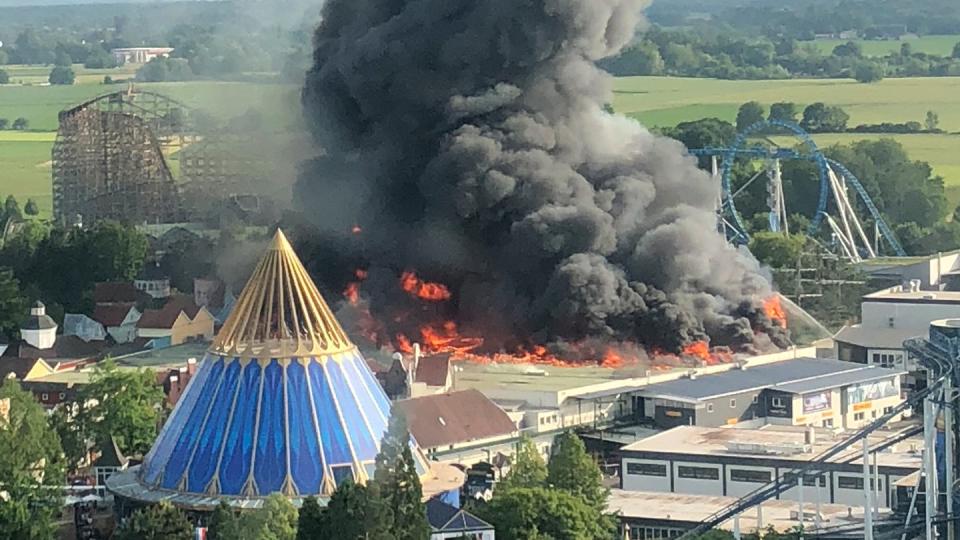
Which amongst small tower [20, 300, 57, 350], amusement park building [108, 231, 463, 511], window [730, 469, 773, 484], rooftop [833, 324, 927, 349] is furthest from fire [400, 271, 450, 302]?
window [730, 469, 773, 484]

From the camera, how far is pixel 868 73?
123250 millimetres

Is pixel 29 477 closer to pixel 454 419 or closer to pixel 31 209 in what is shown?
pixel 454 419

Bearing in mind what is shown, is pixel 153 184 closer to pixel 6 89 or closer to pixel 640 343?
pixel 640 343

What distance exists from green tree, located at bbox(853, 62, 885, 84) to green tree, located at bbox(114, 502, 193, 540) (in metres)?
98.1

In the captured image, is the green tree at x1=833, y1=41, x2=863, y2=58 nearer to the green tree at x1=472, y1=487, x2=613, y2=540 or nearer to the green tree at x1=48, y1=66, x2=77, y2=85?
the green tree at x1=48, y1=66, x2=77, y2=85

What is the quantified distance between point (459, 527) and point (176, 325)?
21.3 metres

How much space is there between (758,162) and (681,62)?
56.7m

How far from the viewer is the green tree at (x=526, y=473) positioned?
29.7m

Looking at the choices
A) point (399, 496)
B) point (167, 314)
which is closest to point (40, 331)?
point (167, 314)

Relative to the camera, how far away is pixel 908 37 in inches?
6181

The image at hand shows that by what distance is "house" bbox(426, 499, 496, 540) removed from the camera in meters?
27.1

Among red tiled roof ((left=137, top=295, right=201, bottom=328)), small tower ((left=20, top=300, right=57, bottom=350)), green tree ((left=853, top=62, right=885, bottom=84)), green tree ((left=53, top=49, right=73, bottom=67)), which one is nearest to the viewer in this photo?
small tower ((left=20, top=300, right=57, bottom=350))

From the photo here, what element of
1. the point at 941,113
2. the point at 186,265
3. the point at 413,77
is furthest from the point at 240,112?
the point at 941,113

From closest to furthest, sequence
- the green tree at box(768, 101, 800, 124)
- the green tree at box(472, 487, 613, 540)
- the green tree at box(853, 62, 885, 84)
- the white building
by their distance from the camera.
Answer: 1. the green tree at box(472, 487, 613, 540)
2. the white building
3. the green tree at box(768, 101, 800, 124)
4. the green tree at box(853, 62, 885, 84)
